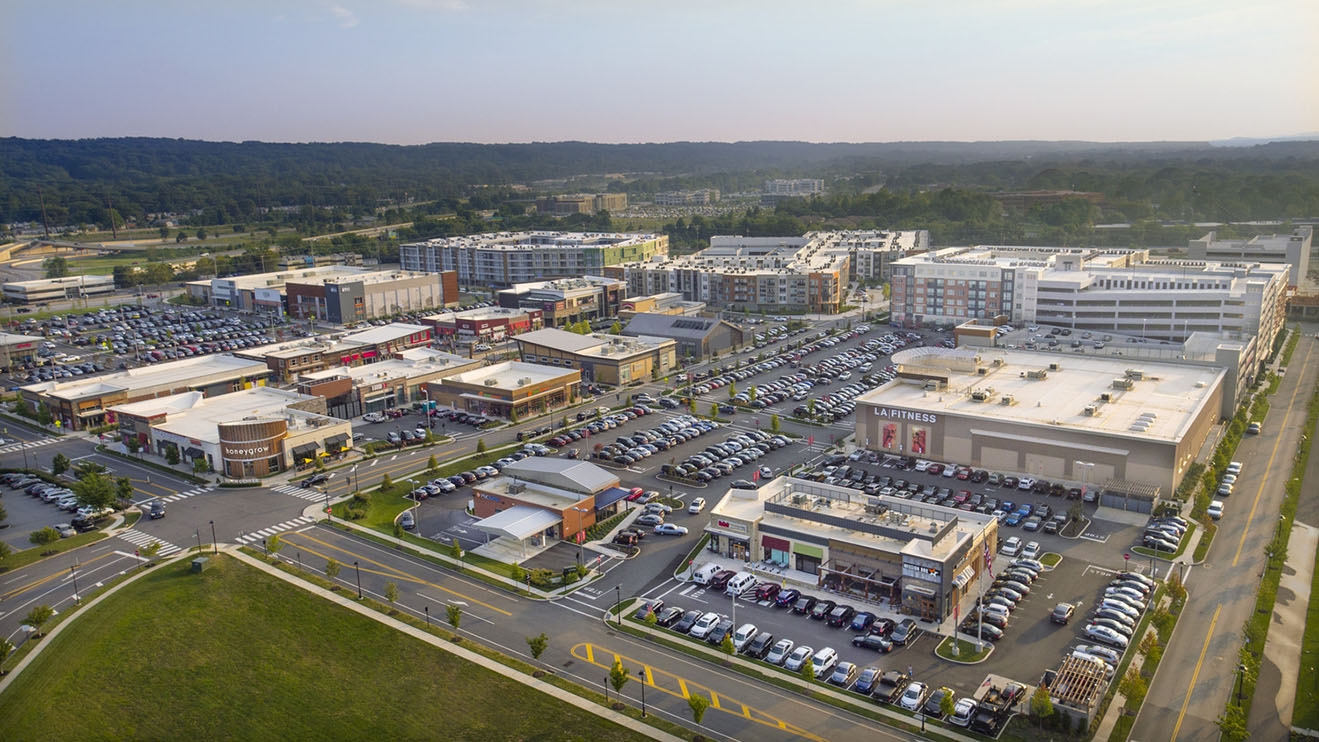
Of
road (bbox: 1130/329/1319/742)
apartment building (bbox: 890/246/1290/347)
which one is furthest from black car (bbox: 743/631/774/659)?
apartment building (bbox: 890/246/1290/347)

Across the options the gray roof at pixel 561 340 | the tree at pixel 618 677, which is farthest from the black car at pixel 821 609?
the gray roof at pixel 561 340

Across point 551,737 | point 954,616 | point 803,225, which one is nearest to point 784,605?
point 954,616

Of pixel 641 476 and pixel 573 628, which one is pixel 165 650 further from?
pixel 641 476

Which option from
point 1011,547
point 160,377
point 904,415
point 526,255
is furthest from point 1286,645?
point 526,255

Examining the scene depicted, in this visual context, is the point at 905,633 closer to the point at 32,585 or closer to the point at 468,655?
the point at 468,655

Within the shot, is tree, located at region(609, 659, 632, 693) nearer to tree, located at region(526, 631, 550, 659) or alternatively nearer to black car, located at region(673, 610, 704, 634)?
tree, located at region(526, 631, 550, 659)

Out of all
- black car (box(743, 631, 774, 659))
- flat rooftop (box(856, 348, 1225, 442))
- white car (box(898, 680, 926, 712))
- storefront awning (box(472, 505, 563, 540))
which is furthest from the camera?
flat rooftop (box(856, 348, 1225, 442))

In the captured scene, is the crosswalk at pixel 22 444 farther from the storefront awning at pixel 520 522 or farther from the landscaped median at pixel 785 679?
the landscaped median at pixel 785 679
